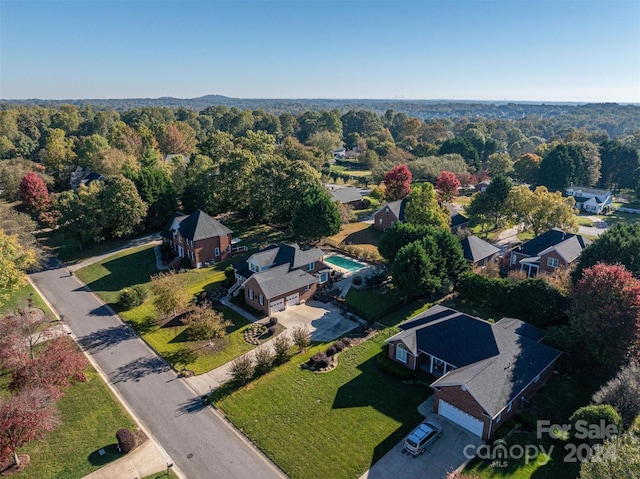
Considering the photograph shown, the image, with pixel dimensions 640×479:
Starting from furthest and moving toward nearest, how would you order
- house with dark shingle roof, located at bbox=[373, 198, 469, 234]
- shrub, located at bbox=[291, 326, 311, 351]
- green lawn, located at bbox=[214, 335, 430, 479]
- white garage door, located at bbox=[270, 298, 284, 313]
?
house with dark shingle roof, located at bbox=[373, 198, 469, 234] < white garage door, located at bbox=[270, 298, 284, 313] < shrub, located at bbox=[291, 326, 311, 351] < green lawn, located at bbox=[214, 335, 430, 479]

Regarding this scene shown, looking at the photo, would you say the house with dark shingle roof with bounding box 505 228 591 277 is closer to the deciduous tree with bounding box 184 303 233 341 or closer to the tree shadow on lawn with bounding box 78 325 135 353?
the deciduous tree with bounding box 184 303 233 341

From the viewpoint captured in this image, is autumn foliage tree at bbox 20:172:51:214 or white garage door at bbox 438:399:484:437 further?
autumn foliage tree at bbox 20:172:51:214

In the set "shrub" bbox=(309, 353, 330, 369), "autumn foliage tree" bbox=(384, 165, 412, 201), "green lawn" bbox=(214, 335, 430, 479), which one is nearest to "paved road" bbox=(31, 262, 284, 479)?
"green lawn" bbox=(214, 335, 430, 479)

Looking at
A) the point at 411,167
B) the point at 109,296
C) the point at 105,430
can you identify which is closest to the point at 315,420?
the point at 105,430

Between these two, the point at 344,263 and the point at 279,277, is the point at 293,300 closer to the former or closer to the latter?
the point at 279,277

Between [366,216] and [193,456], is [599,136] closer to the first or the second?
[366,216]

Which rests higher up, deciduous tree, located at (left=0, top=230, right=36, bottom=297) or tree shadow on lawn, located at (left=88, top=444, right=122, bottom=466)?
deciduous tree, located at (left=0, top=230, right=36, bottom=297)

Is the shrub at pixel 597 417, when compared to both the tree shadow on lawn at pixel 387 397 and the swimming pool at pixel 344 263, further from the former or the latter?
the swimming pool at pixel 344 263

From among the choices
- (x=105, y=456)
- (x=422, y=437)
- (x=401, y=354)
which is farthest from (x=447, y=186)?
(x=105, y=456)
